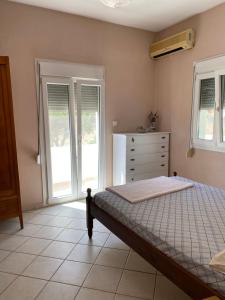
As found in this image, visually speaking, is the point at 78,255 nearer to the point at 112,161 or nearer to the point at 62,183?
the point at 62,183

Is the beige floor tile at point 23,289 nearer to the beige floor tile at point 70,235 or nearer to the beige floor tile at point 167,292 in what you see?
the beige floor tile at point 70,235

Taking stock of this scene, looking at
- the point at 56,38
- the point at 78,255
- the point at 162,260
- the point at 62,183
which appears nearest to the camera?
the point at 162,260

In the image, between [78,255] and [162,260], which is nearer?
[162,260]

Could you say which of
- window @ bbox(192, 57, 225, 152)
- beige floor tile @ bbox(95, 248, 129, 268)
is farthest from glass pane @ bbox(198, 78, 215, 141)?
beige floor tile @ bbox(95, 248, 129, 268)

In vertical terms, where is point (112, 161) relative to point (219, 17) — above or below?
below

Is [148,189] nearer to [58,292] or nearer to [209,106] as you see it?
[58,292]

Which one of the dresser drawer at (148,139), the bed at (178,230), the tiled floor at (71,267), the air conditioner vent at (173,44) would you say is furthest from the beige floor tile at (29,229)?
the air conditioner vent at (173,44)

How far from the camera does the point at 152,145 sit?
390cm

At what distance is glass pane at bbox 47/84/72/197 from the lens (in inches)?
135

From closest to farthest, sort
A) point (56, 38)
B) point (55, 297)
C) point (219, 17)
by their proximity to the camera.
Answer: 1. point (55, 297)
2. point (219, 17)
3. point (56, 38)

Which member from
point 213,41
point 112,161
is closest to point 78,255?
point 112,161

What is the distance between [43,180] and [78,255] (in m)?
1.47

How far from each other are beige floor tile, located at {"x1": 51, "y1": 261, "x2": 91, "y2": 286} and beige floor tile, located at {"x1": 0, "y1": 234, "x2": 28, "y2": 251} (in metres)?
0.67

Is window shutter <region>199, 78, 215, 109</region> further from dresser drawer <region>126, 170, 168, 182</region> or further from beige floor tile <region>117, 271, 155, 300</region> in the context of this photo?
beige floor tile <region>117, 271, 155, 300</region>
